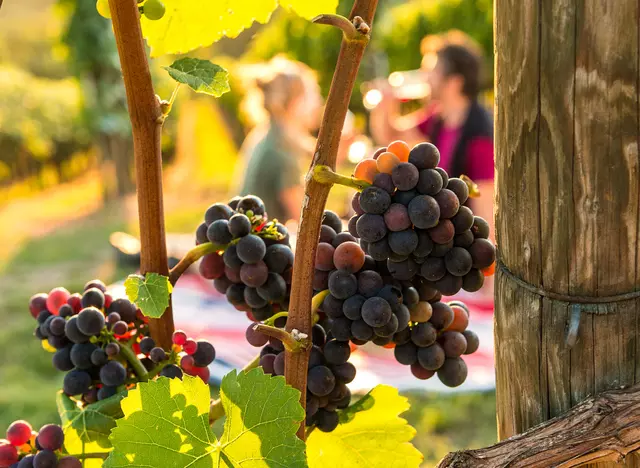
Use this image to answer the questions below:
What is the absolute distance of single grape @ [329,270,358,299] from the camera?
77 cm

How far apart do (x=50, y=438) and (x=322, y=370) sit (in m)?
0.30

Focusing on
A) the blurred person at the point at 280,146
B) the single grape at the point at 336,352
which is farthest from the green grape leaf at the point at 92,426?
the blurred person at the point at 280,146

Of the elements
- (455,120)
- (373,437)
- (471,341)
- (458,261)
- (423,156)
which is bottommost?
(373,437)

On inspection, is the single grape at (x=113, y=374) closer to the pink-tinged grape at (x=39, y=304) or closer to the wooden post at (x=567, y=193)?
the pink-tinged grape at (x=39, y=304)

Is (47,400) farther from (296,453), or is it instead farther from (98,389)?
(296,453)

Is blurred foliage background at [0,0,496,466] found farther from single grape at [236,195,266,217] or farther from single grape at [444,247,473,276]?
single grape at [444,247,473,276]

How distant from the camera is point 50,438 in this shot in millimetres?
811

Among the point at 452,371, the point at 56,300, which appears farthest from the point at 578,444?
the point at 56,300

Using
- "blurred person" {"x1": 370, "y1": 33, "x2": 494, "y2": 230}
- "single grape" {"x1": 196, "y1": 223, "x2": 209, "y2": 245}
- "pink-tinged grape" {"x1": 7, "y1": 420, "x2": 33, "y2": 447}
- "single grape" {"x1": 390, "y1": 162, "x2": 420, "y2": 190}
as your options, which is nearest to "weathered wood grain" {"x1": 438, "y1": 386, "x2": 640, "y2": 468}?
"single grape" {"x1": 390, "y1": 162, "x2": 420, "y2": 190}

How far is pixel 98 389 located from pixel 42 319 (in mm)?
120

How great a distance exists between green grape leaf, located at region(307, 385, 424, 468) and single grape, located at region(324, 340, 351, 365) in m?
0.11

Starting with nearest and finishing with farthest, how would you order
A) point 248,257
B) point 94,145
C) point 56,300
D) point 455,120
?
point 248,257
point 56,300
point 455,120
point 94,145

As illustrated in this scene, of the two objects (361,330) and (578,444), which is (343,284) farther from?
(578,444)

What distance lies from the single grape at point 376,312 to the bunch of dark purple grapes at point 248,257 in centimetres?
13
